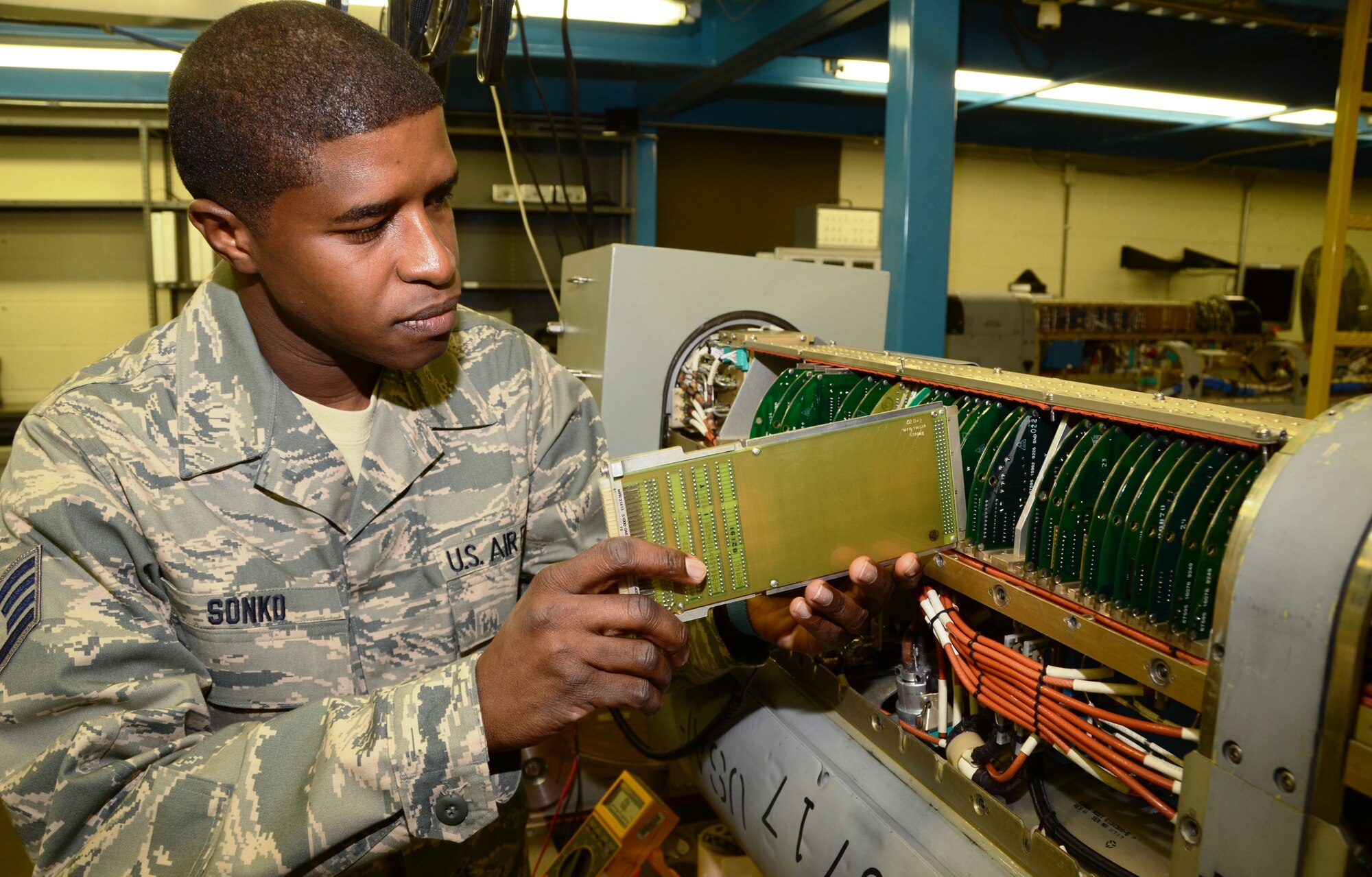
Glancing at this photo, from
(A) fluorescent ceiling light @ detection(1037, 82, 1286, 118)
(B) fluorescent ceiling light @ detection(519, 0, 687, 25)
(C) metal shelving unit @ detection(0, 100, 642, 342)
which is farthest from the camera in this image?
(C) metal shelving unit @ detection(0, 100, 642, 342)

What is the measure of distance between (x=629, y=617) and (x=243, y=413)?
59 centimetres

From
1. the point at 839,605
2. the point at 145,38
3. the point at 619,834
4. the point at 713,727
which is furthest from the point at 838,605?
the point at 145,38

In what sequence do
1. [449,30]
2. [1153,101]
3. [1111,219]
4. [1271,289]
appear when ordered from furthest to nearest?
[1111,219]
[1271,289]
[1153,101]
[449,30]

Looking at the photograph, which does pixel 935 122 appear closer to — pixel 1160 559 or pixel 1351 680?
pixel 1160 559

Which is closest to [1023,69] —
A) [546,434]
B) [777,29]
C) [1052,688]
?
[777,29]

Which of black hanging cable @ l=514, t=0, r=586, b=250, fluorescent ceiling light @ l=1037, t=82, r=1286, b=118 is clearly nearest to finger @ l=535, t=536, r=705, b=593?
black hanging cable @ l=514, t=0, r=586, b=250

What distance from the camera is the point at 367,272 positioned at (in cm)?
94

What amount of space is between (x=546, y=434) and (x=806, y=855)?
2.25ft

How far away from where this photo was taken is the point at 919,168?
210 centimetres

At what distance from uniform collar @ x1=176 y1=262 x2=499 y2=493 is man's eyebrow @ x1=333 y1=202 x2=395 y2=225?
Answer: 292 mm

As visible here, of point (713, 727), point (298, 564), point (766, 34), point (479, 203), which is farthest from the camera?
point (479, 203)

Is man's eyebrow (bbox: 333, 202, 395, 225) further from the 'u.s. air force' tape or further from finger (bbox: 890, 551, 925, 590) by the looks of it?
finger (bbox: 890, 551, 925, 590)

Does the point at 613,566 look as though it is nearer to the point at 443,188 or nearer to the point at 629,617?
the point at 629,617

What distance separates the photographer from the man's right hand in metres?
0.80
